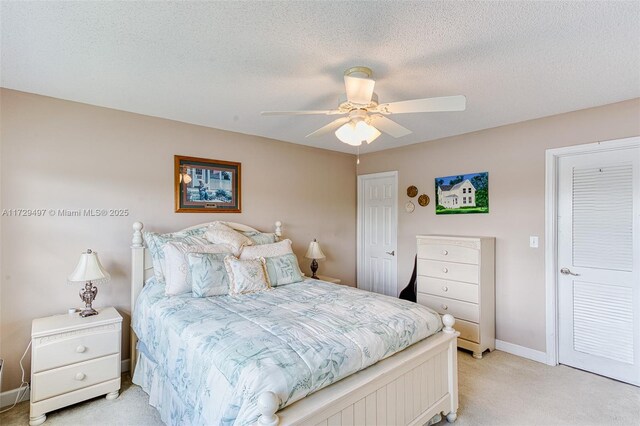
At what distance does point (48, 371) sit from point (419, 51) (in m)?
3.24

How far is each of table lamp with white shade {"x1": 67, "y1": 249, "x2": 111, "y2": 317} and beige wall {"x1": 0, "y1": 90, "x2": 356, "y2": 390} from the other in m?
0.26

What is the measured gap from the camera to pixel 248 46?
1873 mm

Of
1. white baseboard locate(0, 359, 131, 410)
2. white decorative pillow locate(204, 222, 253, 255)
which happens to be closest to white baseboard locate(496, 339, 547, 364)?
white decorative pillow locate(204, 222, 253, 255)

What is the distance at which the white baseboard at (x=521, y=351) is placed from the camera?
316cm

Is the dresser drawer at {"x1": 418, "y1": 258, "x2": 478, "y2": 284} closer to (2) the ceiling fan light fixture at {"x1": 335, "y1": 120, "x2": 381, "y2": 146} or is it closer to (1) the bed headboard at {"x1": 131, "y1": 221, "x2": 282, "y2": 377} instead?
(2) the ceiling fan light fixture at {"x1": 335, "y1": 120, "x2": 381, "y2": 146}

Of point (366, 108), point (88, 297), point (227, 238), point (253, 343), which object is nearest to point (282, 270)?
point (227, 238)

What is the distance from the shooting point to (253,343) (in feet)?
5.34

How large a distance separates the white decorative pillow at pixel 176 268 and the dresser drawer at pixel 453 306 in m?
2.53

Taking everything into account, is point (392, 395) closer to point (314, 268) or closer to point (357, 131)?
point (357, 131)

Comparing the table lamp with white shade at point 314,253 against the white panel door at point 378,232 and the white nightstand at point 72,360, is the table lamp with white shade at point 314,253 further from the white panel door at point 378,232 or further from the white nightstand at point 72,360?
the white nightstand at point 72,360

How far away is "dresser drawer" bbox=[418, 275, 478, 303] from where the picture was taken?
3.31m

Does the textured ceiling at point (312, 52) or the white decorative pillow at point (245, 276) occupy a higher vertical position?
the textured ceiling at point (312, 52)

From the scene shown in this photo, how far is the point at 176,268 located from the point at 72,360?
0.92 m
